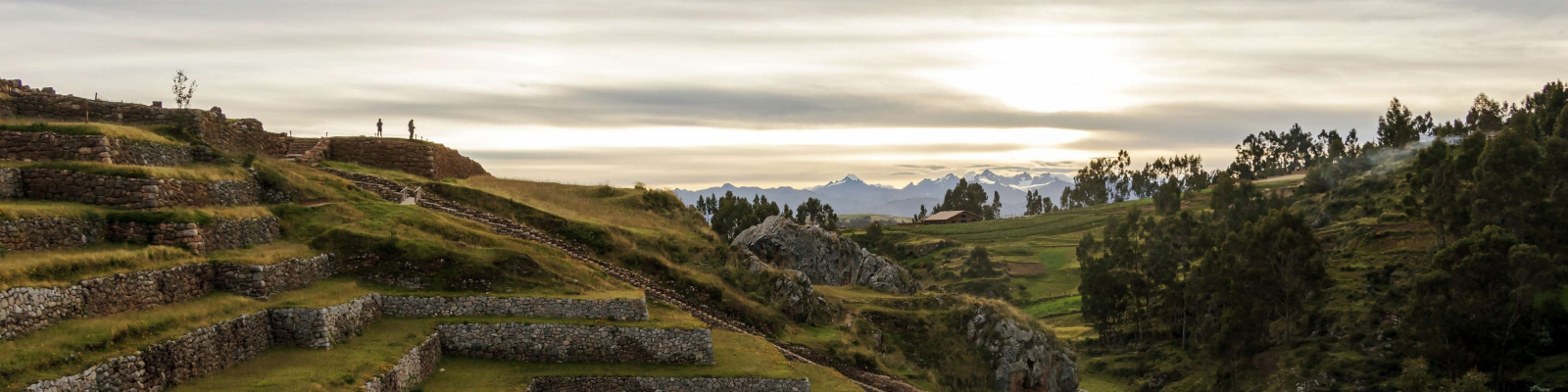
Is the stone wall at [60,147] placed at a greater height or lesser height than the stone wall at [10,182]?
greater

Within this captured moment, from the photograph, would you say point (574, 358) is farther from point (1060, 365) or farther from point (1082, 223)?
point (1082, 223)

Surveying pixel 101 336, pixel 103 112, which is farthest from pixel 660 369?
pixel 103 112

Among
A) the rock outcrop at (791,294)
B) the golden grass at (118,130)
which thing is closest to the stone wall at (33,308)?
the golden grass at (118,130)

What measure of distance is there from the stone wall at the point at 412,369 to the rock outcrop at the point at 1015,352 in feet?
94.3

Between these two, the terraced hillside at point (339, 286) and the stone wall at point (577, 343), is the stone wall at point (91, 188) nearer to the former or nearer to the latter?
the terraced hillside at point (339, 286)

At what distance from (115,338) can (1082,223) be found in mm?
160963

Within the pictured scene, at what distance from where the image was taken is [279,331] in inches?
1021

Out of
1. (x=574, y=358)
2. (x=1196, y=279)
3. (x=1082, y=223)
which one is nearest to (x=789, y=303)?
(x=574, y=358)

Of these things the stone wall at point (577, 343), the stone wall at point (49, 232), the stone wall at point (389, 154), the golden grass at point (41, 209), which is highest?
the stone wall at point (389, 154)

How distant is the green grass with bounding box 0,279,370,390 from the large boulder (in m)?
32.8

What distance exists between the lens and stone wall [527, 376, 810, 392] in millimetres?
29550

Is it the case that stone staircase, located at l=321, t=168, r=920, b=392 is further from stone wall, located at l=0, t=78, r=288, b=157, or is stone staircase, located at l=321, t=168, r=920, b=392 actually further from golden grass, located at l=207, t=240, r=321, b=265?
golden grass, located at l=207, t=240, r=321, b=265

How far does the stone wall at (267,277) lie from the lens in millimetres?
26250

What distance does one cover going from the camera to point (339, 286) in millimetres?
29859
